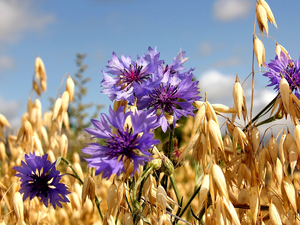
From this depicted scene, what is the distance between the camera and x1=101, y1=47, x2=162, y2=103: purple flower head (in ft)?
2.02

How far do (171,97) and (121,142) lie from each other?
0.17 m

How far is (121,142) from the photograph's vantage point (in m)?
0.51

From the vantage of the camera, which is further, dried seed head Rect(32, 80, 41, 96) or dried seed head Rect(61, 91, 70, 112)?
dried seed head Rect(32, 80, 41, 96)

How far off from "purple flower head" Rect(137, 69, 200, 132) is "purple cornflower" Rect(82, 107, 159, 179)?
0.09 m

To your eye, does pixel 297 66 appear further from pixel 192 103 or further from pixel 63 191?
pixel 63 191

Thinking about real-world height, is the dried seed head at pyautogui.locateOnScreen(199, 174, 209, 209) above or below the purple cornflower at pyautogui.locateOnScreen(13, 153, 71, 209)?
below

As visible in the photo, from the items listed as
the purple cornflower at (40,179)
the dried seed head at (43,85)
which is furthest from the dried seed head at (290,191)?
the dried seed head at (43,85)

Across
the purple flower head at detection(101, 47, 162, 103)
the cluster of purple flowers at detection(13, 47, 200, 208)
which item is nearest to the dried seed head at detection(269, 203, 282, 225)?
the cluster of purple flowers at detection(13, 47, 200, 208)

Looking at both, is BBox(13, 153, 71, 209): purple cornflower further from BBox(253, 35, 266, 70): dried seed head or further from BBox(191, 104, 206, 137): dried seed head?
BBox(253, 35, 266, 70): dried seed head

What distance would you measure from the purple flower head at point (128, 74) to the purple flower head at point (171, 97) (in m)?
0.03

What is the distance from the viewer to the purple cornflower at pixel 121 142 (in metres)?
0.48

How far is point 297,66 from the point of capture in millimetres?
695

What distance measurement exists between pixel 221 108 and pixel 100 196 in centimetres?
108

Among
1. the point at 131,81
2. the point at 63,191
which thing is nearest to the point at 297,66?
the point at 131,81
